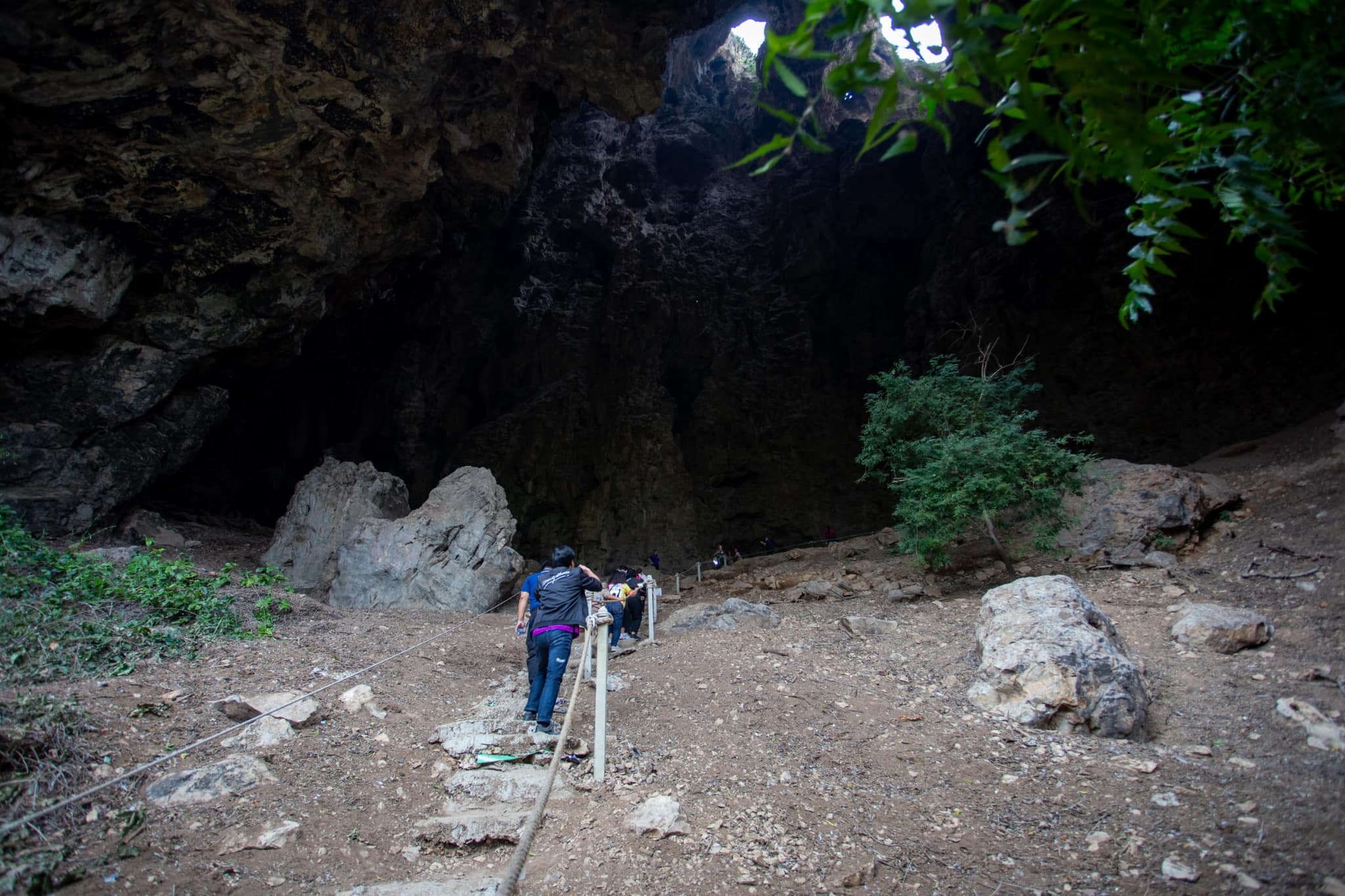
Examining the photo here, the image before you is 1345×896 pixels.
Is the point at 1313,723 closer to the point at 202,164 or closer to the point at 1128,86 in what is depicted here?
the point at 1128,86

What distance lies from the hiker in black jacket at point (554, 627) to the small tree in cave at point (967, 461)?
5.09m

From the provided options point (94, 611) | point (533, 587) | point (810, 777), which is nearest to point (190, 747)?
point (533, 587)

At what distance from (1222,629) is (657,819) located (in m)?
4.93

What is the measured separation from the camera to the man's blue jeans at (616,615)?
721 centimetres

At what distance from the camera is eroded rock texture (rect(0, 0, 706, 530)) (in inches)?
312

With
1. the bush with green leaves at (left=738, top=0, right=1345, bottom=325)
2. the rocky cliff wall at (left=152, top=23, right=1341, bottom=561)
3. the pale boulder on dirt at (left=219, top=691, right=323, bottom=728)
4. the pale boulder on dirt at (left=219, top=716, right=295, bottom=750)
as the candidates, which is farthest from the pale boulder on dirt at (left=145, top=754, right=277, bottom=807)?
the rocky cliff wall at (left=152, top=23, right=1341, bottom=561)

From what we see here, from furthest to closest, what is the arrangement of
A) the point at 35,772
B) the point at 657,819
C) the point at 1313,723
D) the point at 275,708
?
1. the point at 275,708
2. the point at 1313,723
3. the point at 657,819
4. the point at 35,772

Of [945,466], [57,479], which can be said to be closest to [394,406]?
[57,479]

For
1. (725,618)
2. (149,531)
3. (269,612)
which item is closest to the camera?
(269,612)

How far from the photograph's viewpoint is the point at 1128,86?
47.6 inches

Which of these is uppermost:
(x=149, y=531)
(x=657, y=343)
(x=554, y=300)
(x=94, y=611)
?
(x=554, y=300)

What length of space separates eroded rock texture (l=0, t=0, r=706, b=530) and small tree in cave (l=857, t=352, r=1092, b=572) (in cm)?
783

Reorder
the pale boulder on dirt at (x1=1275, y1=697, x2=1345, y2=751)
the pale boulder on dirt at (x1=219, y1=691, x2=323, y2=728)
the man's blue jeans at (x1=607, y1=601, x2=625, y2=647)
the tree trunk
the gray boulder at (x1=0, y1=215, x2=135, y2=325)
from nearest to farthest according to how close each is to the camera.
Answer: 1. the pale boulder on dirt at (x1=1275, y1=697, x2=1345, y2=751)
2. the pale boulder on dirt at (x1=219, y1=691, x2=323, y2=728)
3. the man's blue jeans at (x1=607, y1=601, x2=625, y2=647)
4. the tree trunk
5. the gray boulder at (x1=0, y1=215, x2=135, y2=325)

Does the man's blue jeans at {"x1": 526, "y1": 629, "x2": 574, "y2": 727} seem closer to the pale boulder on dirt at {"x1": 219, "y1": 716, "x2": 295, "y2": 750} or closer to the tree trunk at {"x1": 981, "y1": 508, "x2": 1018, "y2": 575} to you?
the pale boulder on dirt at {"x1": 219, "y1": 716, "x2": 295, "y2": 750}
